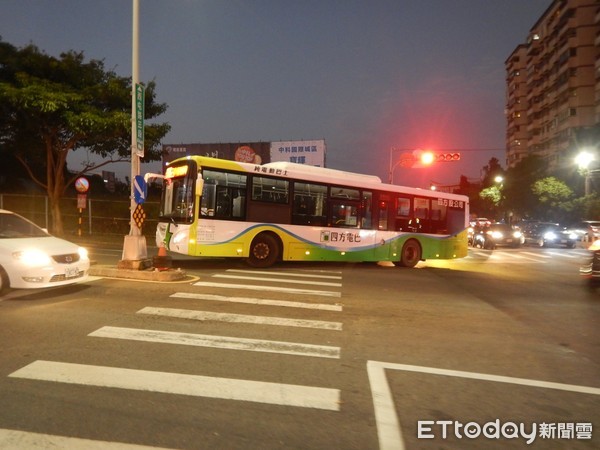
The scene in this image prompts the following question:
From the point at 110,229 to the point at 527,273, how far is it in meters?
21.6

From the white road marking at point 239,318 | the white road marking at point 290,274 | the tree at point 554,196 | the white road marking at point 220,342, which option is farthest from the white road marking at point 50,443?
the tree at point 554,196

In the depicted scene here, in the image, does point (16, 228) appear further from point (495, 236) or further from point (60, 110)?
point (495, 236)

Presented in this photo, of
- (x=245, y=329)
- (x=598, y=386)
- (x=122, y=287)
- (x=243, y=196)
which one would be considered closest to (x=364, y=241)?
(x=243, y=196)

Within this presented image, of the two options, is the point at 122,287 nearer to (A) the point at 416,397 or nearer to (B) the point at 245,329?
(B) the point at 245,329

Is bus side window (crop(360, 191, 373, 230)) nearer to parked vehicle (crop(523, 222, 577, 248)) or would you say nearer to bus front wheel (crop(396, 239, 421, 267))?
bus front wheel (crop(396, 239, 421, 267))

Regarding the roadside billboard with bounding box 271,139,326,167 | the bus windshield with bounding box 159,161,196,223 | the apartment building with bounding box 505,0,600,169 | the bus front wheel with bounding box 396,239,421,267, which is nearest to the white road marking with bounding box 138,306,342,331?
the bus windshield with bounding box 159,161,196,223

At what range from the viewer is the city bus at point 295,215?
43.6 ft

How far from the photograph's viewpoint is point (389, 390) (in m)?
4.55

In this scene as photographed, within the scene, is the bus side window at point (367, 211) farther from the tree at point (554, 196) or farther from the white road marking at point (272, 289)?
the tree at point (554, 196)

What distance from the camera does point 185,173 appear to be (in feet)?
43.8

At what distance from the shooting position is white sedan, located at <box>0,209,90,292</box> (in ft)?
26.6

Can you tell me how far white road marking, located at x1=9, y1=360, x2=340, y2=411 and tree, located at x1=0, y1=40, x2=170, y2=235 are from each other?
17.1 meters

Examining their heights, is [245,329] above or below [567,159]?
below

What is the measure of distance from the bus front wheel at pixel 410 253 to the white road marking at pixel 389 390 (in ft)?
41.0
